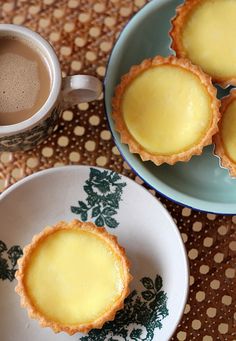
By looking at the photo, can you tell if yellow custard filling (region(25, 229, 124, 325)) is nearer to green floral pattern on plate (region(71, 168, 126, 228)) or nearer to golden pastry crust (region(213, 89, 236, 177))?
green floral pattern on plate (region(71, 168, 126, 228))

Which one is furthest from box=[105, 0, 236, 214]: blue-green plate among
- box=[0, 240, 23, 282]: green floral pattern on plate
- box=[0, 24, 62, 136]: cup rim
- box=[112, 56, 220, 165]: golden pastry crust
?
box=[0, 240, 23, 282]: green floral pattern on plate

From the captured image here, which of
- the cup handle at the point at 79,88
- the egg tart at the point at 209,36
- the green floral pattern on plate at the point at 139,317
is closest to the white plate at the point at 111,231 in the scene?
the green floral pattern on plate at the point at 139,317

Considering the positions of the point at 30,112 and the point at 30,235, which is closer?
the point at 30,112

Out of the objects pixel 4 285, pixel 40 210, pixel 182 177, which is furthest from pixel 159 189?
pixel 4 285

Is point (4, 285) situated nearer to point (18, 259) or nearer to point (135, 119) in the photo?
point (18, 259)

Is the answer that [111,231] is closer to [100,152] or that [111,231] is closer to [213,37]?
[100,152]

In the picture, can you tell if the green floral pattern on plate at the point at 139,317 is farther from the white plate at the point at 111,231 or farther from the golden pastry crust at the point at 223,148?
the golden pastry crust at the point at 223,148

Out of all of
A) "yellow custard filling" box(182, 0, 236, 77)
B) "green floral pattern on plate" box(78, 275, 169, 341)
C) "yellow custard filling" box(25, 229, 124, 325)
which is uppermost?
"yellow custard filling" box(182, 0, 236, 77)
